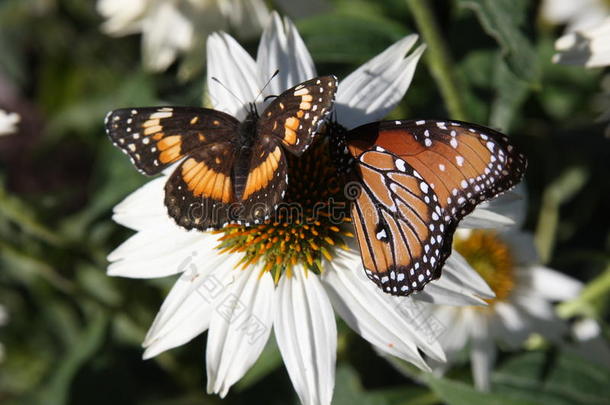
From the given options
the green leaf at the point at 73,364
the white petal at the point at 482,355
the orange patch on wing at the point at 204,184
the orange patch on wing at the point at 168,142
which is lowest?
the green leaf at the point at 73,364

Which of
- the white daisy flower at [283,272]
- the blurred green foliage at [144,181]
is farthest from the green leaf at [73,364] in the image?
the white daisy flower at [283,272]

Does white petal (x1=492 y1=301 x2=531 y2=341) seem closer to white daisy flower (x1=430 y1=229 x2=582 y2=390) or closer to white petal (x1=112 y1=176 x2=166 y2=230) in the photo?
white daisy flower (x1=430 y1=229 x2=582 y2=390)

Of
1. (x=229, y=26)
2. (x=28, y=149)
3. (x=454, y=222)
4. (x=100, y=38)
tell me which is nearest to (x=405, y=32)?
(x=229, y=26)

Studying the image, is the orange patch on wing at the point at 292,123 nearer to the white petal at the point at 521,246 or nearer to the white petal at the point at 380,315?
the white petal at the point at 380,315

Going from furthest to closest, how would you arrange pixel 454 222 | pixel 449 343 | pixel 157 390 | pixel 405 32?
pixel 157 390 → pixel 405 32 → pixel 449 343 → pixel 454 222

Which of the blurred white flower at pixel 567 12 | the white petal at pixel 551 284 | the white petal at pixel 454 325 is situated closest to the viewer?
the white petal at pixel 454 325

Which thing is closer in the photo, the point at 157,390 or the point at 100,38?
the point at 157,390

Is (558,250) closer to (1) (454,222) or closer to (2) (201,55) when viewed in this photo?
(1) (454,222)
